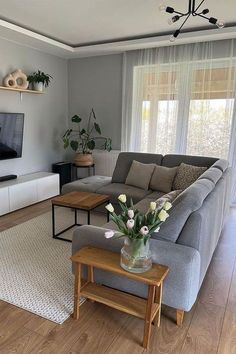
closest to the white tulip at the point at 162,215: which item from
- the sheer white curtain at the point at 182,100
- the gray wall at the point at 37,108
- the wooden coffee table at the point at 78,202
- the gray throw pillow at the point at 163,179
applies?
the wooden coffee table at the point at 78,202

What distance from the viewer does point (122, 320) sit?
1.92 metres

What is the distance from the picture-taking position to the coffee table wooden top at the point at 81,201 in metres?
3.07

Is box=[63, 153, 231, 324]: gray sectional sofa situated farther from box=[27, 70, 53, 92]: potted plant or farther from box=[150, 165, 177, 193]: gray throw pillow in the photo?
box=[27, 70, 53, 92]: potted plant

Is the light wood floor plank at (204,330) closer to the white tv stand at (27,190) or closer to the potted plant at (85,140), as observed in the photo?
the white tv stand at (27,190)

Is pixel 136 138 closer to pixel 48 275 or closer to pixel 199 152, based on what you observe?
pixel 199 152

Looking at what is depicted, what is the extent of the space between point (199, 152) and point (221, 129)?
503mm

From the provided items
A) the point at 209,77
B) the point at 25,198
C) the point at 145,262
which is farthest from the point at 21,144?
the point at 145,262

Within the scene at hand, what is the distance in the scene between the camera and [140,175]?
3.98 m

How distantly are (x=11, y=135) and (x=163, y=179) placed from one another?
2485 millimetres

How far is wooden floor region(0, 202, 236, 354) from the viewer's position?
1685mm

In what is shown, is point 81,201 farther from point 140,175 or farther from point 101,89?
point 101,89

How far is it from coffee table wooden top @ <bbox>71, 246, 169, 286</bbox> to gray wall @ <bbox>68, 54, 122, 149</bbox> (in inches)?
146

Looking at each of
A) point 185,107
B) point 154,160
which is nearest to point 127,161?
point 154,160

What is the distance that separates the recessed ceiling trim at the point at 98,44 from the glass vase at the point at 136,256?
11.4ft
